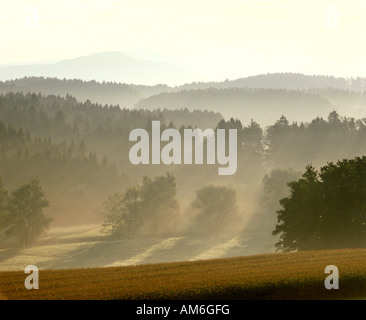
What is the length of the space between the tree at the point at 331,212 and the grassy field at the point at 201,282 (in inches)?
700

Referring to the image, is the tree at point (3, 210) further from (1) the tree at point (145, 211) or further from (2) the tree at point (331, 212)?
(2) the tree at point (331, 212)

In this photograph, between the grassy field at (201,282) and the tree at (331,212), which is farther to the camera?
the tree at (331,212)

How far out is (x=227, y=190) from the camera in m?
152

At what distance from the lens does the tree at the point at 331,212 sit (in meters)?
66.6

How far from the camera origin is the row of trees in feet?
474

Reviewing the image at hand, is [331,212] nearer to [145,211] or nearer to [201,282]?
[201,282]

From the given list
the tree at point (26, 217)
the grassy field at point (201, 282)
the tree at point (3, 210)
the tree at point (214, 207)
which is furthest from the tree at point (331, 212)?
the tree at point (3, 210)

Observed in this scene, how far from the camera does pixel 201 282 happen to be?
1523 inches

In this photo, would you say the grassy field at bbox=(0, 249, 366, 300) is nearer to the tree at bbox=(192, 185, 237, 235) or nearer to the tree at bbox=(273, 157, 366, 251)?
the tree at bbox=(273, 157, 366, 251)

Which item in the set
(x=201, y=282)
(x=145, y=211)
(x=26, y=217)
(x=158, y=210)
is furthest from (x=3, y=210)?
(x=201, y=282)

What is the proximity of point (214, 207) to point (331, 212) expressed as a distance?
8247cm
